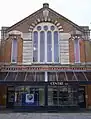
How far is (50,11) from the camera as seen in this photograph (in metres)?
26.9

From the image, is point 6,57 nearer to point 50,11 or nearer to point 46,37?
point 46,37

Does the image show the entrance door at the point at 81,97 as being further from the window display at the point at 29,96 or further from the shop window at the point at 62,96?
the window display at the point at 29,96

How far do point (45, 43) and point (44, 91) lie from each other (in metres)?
5.53

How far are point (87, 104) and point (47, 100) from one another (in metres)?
4.86

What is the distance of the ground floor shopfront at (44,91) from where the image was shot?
22812 mm

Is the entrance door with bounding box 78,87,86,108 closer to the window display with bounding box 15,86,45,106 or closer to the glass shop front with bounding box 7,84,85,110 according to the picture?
the glass shop front with bounding box 7,84,85,110

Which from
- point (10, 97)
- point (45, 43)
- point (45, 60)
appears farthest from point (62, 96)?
point (45, 43)

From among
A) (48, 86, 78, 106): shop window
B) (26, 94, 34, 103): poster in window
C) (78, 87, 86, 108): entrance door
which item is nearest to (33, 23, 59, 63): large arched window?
(48, 86, 78, 106): shop window

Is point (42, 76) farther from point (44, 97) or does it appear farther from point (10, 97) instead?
point (10, 97)

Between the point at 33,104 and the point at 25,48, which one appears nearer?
the point at 33,104

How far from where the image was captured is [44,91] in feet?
79.4

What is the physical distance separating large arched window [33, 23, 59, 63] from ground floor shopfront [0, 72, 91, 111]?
1.83 meters

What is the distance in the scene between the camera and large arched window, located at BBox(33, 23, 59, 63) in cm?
2588

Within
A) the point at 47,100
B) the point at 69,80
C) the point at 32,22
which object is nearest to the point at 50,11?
the point at 32,22
